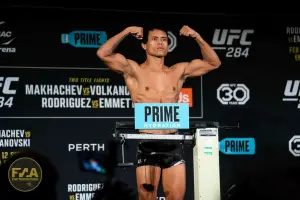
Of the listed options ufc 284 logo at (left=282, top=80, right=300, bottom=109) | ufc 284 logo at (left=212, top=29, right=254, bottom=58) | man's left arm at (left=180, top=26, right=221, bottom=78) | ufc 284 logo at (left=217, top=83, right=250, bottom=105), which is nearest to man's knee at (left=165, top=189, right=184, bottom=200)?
man's left arm at (left=180, top=26, right=221, bottom=78)

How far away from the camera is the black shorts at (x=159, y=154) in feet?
12.6

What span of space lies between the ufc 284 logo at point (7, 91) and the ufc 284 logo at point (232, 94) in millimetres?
2117

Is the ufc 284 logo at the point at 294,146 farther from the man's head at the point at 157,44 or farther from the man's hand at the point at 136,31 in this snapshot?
the man's hand at the point at 136,31

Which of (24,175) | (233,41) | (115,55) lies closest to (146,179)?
(115,55)

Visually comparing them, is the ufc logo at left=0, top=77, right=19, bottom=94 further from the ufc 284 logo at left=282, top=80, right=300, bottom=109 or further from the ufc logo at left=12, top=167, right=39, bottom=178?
the ufc 284 logo at left=282, top=80, right=300, bottom=109

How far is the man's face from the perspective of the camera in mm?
4027

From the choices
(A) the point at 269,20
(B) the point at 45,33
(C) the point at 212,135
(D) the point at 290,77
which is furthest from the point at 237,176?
(B) the point at 45,33

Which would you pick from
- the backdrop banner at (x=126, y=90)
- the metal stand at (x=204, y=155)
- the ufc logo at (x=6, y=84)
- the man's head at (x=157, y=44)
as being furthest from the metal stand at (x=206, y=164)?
the ufc logo at (x=6, y=84)

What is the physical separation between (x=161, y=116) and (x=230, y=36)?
7.80ft

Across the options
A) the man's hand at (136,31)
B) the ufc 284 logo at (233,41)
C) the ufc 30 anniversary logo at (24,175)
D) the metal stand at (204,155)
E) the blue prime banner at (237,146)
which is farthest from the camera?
the ufc 284 logo at (233,41)

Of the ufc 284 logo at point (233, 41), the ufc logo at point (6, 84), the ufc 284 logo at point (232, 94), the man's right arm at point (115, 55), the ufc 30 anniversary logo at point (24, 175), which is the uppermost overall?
the ufc 284 logo at point (233, 41)

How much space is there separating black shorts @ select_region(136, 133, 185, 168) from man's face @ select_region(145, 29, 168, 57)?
659mm

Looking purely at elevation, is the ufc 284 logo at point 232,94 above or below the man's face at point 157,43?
below

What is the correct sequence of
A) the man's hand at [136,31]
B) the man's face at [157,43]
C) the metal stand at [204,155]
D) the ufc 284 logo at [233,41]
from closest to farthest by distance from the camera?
the metal stand at [204,155]
the man's hand at [136,31]
the man's face at [157,43]
the ufc 284 logo at [233,41]
